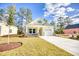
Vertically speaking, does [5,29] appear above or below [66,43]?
above


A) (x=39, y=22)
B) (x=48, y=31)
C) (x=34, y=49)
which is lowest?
(x=34, y=49)

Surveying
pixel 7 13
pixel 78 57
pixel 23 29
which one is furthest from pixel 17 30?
pixel 78 57

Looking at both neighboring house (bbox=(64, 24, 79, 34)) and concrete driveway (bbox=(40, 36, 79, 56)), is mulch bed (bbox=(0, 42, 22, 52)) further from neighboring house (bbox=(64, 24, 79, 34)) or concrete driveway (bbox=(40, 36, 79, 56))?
neighboring house (bbox=(64, 24, 79, 34))

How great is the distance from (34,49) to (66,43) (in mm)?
523

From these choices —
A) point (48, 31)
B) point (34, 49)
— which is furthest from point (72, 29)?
point (34, 49)

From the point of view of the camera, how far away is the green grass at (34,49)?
3334 millimetres

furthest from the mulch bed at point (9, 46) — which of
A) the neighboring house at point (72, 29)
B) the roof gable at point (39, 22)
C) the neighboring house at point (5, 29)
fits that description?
the neighboring house at point (72, 29)

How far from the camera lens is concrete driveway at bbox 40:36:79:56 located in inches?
131

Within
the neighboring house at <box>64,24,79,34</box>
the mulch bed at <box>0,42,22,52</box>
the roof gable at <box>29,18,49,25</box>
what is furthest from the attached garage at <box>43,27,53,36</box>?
the mulch bed at <box>0,42,22,52</box>

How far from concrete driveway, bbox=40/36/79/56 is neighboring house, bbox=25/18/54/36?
0.08 meters

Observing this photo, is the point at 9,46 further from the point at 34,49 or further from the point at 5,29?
the point at 34,49

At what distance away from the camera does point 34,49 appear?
338cm

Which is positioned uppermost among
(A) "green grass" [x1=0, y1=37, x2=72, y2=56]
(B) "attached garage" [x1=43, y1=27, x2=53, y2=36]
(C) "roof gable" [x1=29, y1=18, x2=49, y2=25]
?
(C) "roof gable" [x1=29, y1=18, x2=49, y2=25]

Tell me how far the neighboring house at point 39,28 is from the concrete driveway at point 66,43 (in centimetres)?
8
